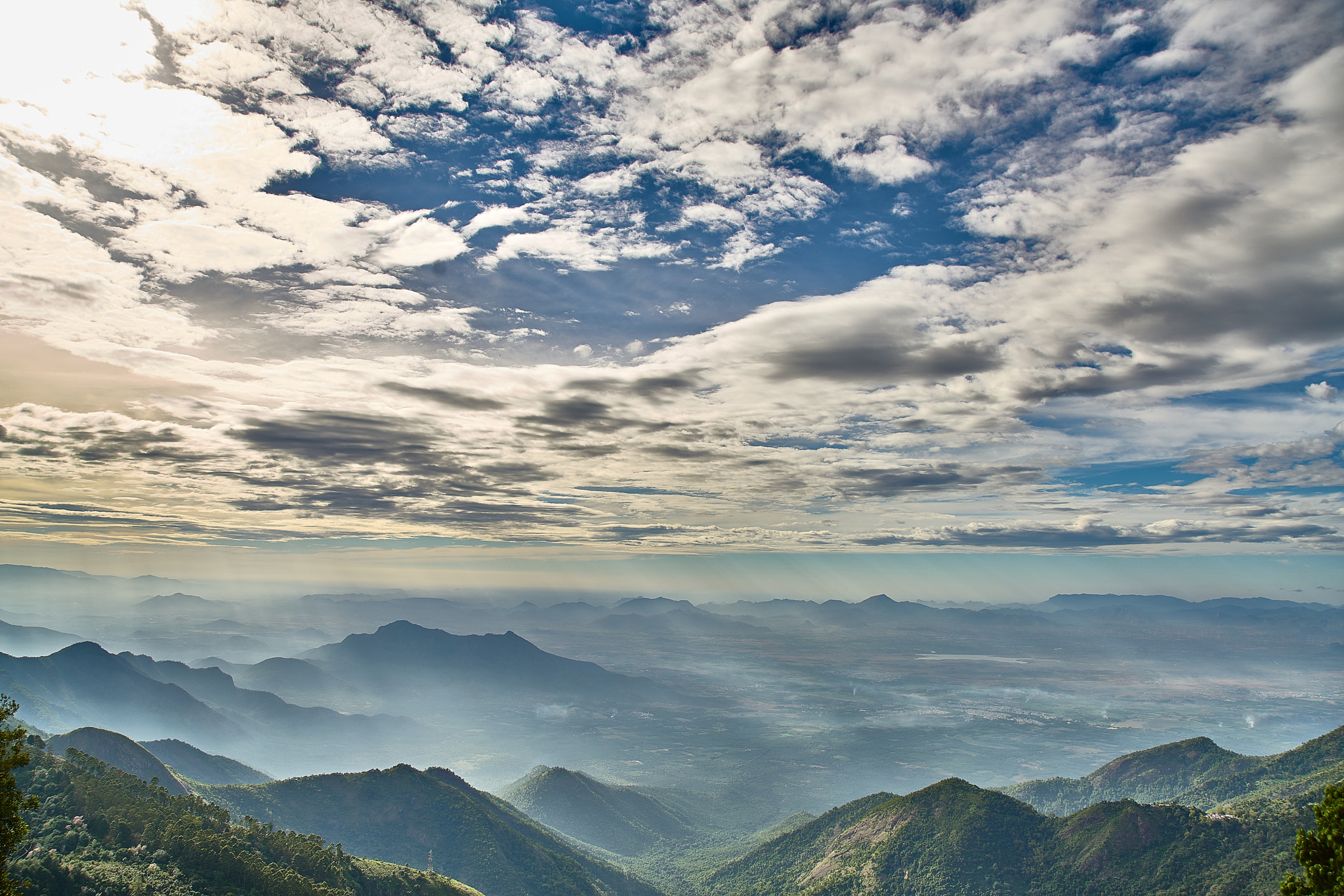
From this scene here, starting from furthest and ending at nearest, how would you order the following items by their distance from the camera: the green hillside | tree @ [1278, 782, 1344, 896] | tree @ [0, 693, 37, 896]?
Answer: the green hillside → tree @ [1278, 782, 1344, 896] → tree @ [0, 693, 37, 896]

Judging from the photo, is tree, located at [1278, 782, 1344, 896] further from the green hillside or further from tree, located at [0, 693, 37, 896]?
the green hillside

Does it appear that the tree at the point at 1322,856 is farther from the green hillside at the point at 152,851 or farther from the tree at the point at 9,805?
the green hillside at the point at 152,851

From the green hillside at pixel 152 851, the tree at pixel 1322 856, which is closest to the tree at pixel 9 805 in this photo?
the green hillside at pixel 152 851

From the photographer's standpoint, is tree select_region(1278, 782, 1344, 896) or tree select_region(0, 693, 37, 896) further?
tree select_region(1278, 782, 1344, 896)

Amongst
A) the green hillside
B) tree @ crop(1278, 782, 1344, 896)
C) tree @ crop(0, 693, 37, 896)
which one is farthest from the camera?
the green hillside

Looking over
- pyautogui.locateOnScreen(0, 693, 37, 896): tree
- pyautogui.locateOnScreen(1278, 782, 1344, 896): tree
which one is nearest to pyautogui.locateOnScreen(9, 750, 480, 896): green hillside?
pyautogui.locateOnScreen(0, 693, 37, 896): tree

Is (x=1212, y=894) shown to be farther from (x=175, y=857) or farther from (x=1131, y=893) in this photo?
(x=175, y=857)

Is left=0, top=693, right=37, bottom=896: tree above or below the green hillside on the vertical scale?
above

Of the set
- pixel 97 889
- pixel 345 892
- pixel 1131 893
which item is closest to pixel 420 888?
pixel 345 892
